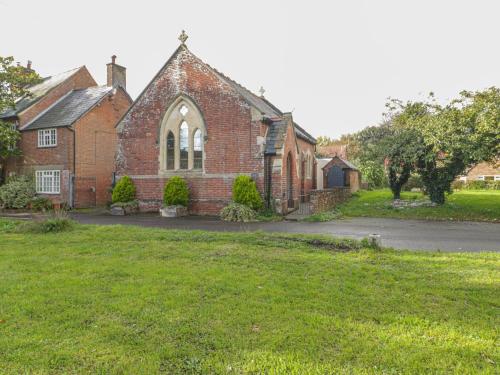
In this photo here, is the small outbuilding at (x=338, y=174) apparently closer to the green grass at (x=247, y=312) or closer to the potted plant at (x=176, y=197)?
the potted plant at (x=176, y=197)

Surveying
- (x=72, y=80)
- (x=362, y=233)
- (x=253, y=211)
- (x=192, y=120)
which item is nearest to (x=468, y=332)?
(x=362, y=233)

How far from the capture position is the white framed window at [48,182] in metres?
24.9

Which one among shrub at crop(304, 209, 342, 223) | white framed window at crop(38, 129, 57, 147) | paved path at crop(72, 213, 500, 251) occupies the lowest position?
paved path at crop(72, 213, 500, 251)

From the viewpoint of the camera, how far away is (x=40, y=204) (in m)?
23.7

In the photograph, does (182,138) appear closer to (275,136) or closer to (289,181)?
(275,136)

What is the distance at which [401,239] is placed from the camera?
11.4 m

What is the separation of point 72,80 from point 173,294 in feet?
98.7

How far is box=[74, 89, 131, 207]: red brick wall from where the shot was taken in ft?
82.8

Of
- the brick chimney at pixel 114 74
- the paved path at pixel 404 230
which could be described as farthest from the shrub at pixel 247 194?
the brick chimney at pixel 114 74

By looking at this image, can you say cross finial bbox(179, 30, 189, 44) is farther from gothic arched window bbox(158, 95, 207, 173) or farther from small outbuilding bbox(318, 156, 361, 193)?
small outbuilding bbox(318, 156, 361, 193)

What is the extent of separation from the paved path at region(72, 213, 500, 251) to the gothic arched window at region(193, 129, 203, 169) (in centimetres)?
489

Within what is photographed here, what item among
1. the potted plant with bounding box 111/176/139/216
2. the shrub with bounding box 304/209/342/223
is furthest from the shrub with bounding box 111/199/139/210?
the shrub with bounding box 304/209/342/223

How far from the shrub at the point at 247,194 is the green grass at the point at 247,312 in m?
8.86

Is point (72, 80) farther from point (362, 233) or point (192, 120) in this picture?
point (362, 233)
